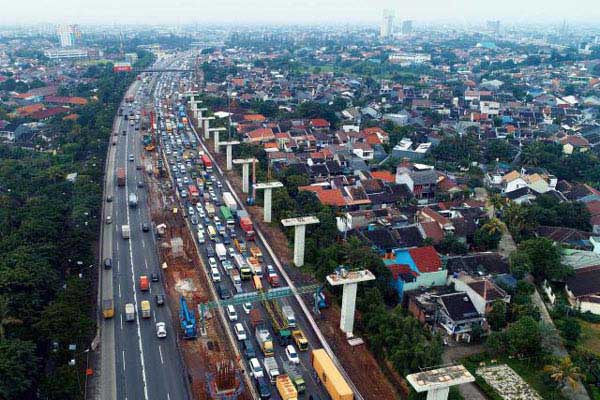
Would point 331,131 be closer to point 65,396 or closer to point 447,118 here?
point 447,118

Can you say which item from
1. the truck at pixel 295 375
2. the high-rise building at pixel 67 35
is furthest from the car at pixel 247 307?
the high-rise building at pixel 67 35

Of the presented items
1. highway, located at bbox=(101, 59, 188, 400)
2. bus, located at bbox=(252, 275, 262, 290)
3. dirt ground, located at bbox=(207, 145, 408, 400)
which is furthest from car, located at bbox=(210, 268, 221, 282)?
dirt ground, located at bbox=(207, 145, 408, 400)

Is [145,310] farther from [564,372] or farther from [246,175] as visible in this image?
[246,175]

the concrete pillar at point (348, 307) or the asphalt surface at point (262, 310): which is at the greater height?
the concrete pillar at point (348, 307)

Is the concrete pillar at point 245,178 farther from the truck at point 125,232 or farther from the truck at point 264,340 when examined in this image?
the truck at point 264,340

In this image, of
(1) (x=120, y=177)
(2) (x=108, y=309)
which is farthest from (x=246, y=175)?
(2) (x=108, y=309)

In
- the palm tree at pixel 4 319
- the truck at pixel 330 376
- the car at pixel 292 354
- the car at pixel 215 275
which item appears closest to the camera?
the truck at pixel 330 376

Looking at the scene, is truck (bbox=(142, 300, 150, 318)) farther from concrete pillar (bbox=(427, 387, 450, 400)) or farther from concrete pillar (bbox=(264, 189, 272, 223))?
concrete pillar (bbox=(427, 387, 450, 400))
